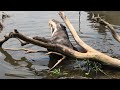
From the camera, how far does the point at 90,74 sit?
5781mm

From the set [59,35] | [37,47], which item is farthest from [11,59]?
[59,35]

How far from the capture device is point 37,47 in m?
7.78

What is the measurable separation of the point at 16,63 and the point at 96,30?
461cm

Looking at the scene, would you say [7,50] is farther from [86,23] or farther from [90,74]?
[86,23]

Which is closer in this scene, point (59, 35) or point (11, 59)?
point (11, 59)

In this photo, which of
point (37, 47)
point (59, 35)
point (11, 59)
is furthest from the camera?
point (37, 47)

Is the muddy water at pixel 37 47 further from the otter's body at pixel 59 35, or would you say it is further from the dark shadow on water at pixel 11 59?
the otter's body at pixel 59 35

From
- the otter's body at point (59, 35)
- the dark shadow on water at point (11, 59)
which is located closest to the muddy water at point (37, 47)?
the dark shadow on water at point (11, 59)

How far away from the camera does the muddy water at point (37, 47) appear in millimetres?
5887

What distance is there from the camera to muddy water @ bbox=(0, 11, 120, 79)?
5.89m

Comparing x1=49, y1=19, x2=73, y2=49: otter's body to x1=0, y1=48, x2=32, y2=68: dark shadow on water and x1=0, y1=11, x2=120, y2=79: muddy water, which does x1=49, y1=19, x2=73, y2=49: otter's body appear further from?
x1=0, y1=48, x2=32, y2=68: dark shadow on water

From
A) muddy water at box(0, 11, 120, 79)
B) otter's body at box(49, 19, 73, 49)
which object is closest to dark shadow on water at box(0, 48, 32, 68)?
muddy water at box(0, 11, 120, 79)

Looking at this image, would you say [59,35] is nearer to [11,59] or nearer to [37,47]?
[37,47]

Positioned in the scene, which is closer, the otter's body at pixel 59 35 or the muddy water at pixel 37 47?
the muddy water at pixel 37 47
